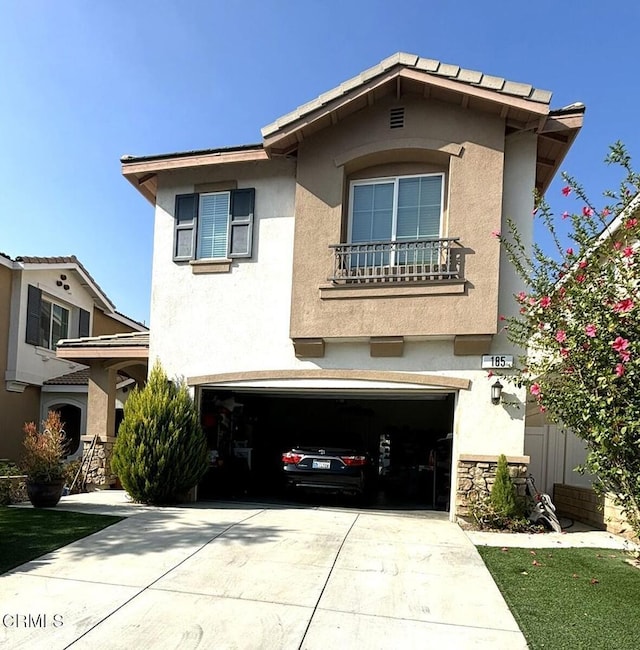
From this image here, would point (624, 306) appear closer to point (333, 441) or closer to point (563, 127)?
point (563, 127)

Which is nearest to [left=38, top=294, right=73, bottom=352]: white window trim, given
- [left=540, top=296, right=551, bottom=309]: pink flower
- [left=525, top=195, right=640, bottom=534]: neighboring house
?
[left=525, top=195, right=640, bottom=534]: neighboring house

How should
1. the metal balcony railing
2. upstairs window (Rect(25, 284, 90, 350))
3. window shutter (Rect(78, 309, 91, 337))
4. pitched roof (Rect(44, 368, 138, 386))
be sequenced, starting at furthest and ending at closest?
window shutter (Rect(78, 309, 91, 337)) → pitched roof (Rect(44, 368, 138, 386)) → upstairs window (Rect(25, 284, 90, 350)) → the metal balcony railing

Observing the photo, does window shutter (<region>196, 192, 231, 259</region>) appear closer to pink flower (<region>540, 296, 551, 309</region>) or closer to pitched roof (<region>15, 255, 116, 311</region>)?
pink flower (<region>540, 296, 551, 309</region>)

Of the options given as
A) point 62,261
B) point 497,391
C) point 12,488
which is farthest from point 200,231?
point 62,261

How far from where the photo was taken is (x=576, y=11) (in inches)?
320

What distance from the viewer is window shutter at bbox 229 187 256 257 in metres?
9.55

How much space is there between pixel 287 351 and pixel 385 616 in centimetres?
535

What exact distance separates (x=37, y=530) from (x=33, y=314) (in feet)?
36.1

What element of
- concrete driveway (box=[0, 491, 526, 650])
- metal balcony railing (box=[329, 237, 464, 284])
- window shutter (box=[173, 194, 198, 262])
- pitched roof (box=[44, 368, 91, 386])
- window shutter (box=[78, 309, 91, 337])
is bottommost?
concrete driveway (box=[0, 491, 526, 650])

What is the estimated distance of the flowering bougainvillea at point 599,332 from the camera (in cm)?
452

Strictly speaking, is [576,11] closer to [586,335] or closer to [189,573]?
[586,335]

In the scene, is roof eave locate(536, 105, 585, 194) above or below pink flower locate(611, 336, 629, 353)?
above

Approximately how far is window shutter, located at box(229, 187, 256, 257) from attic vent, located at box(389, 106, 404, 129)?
9.43ft

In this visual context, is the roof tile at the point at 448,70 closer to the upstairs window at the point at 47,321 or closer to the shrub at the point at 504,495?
the shrub at the point at 504,495
